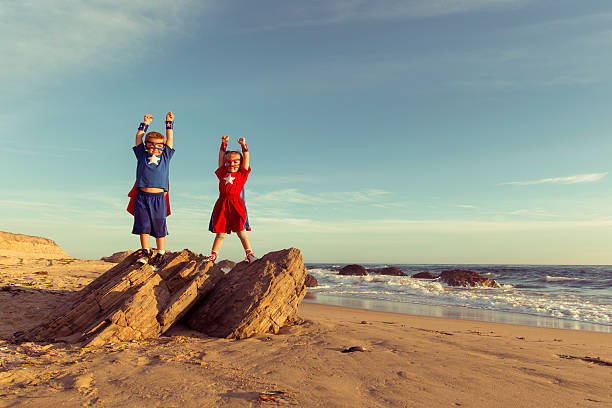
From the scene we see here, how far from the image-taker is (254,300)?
5.76m

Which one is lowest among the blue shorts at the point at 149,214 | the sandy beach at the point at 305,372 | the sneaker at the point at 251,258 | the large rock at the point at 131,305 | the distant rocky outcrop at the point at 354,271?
the distant rocky outcrop at the point at 354,271

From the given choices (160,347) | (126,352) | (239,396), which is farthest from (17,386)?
(239,396)

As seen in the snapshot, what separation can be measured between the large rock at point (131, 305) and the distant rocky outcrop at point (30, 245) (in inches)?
718

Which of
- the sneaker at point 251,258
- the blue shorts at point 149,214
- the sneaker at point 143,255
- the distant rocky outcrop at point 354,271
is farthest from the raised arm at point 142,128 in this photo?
the distant rocky outcrop at point 354,271

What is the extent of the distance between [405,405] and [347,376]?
839 millimetres

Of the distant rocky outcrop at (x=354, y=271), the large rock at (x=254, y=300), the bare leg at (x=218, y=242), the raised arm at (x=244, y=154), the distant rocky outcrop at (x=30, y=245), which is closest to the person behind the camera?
the large rock at (x=254, y=300)

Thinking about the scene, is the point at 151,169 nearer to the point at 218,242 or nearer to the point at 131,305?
the point at 218,242

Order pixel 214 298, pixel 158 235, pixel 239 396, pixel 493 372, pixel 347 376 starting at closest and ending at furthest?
pixel 239 396 → pixel 347 376 → pixel 493 372 → pixel 214 298 → pixel 158 235

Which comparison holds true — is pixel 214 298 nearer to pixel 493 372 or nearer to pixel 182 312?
pixel 182 312

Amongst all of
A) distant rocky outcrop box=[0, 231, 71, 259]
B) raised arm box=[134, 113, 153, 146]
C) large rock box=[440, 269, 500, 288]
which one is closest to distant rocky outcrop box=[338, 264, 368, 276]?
large rock box=[440, 269, 500, 288]

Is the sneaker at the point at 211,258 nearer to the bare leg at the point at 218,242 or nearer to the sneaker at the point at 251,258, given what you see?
the bare leg at the point at 218,242

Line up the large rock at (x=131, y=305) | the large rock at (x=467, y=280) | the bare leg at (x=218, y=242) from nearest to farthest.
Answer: the large rock at (x=131, y=305) < the bare leg at (x=218, y=242) < the large rock at (x=467, y=280)

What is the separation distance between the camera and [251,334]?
558 cm

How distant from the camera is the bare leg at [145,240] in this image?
671 cm
